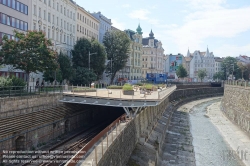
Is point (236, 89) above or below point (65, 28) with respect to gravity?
below

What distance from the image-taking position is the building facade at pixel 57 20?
52984mm

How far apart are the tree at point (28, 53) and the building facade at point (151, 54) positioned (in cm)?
10290

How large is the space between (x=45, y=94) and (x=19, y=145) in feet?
22.8

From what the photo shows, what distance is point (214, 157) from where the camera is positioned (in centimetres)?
3400

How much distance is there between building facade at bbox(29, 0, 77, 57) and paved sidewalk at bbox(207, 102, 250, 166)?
2856cm

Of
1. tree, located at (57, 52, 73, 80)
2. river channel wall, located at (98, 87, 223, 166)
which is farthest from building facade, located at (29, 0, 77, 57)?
river channel wall, located at (98, 87, 223, 166)

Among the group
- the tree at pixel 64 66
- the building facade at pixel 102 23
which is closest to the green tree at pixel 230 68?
the building facade at pixel 102 23

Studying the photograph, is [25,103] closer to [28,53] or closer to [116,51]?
[28,53]

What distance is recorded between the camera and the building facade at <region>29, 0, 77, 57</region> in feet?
174

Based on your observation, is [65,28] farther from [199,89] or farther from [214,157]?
[199,89]

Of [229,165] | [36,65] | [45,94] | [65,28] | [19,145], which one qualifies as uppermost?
[65,28]

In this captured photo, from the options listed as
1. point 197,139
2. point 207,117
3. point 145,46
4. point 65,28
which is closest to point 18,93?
point 197,139

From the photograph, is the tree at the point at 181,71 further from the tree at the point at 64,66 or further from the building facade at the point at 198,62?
the tree at the point at 64,66

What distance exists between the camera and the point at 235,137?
143ft
